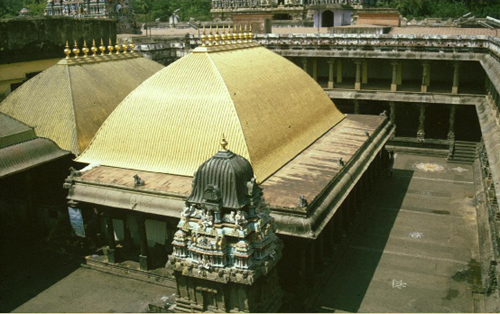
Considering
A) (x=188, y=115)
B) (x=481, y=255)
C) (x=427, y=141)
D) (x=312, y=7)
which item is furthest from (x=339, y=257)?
(x=312, y=7)

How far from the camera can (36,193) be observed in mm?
24047

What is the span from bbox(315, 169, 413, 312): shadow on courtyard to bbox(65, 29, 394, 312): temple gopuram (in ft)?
2.66

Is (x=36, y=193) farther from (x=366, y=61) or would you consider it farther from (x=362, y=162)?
(x=366, y=61)

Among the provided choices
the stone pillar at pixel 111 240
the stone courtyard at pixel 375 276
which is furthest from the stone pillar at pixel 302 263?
the stone pillar at pixel 111 240

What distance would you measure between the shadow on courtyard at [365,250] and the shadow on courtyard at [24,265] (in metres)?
10.6

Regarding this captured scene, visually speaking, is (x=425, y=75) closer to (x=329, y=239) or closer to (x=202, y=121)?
(x=329, y=239)

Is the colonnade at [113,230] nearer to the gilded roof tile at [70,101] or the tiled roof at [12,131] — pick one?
the gilded roof tile at [70,101]

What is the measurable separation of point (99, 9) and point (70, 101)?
40.3 metres

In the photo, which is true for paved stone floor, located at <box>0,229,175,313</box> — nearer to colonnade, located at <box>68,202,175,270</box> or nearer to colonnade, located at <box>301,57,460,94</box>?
colonnade, located at <box>68,202,175,270</box>

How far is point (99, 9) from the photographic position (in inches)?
2389

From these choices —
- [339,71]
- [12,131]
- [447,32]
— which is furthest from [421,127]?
[12,131]

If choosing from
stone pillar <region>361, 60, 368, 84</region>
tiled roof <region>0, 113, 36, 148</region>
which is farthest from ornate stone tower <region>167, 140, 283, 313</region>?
stone pillar <region>361, 60, 368, 84</region>

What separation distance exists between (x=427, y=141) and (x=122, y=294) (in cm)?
2714

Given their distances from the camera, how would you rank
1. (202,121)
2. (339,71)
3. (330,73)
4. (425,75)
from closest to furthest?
(202,121) → (425,75) → (330,73) → (339,71)
